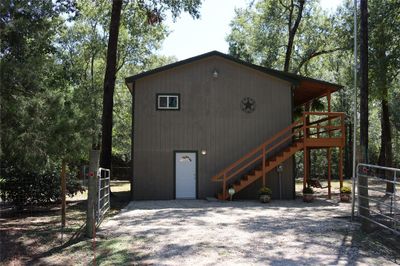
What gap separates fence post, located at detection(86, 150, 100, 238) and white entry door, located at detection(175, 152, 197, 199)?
27.2ft

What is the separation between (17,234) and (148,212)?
452 centimetres

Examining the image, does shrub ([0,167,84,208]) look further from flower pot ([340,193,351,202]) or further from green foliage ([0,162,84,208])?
flower pot ([340,193,351,202])

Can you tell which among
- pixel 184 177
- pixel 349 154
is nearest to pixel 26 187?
pixel 184 177

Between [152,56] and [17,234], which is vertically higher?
[152,56]

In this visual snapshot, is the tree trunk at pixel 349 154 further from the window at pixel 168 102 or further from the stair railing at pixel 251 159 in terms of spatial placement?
the window at pixel 168 102

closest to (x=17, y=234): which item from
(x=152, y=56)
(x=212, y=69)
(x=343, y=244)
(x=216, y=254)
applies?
(x=216, y=254)

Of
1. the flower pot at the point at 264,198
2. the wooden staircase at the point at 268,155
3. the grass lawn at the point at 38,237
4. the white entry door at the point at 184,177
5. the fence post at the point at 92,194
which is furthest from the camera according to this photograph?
the white entry door at the point at 184,177

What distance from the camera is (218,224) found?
988 cm

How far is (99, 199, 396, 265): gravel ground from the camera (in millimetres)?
6715

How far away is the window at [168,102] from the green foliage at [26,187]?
5445 millimetres

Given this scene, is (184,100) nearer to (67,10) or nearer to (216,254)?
(67,10)

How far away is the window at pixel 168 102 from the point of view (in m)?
17.0

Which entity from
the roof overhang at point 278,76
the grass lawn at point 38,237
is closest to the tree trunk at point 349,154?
the roof overhang at point 278,76

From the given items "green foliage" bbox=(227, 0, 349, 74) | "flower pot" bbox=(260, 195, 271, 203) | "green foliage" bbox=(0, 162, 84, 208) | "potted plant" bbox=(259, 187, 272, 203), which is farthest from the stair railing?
"green foliage" bbox=(227, 0, 349, 74)
